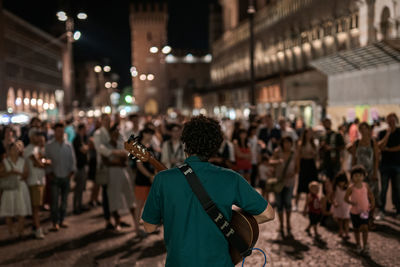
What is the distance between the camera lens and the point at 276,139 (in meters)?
14.3

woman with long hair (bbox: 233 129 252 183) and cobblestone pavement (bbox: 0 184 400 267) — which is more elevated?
woman with long hair (bbox: 233 129 252 183)

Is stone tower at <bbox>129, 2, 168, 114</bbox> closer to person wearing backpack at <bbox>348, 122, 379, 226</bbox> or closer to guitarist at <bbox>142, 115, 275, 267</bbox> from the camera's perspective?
person wearing backpack at <bbox>348, 122, 379, 226</bbox>

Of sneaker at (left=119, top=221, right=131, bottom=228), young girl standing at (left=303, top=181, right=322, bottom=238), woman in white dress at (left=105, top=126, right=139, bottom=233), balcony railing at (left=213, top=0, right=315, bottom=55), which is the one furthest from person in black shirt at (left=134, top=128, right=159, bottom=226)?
balcony railing at (left=213, top=0, right=315, bottom=55)

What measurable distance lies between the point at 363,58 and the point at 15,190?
14451 mm

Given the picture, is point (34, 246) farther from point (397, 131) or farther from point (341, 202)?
point (397, 131)

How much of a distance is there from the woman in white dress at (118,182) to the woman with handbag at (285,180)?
2537 millimetres

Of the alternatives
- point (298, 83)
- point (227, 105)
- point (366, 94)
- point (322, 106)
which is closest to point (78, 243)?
point (366, 94)

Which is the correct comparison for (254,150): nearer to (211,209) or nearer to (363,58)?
(363,58)

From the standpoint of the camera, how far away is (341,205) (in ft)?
29.6

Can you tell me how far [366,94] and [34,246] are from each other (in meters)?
16.1

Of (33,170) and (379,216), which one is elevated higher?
(33,170)

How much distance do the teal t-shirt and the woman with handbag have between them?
6.25 meters

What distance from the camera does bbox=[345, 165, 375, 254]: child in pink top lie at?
8016mm

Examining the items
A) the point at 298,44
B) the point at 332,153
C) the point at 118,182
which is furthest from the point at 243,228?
the point at 298,44
